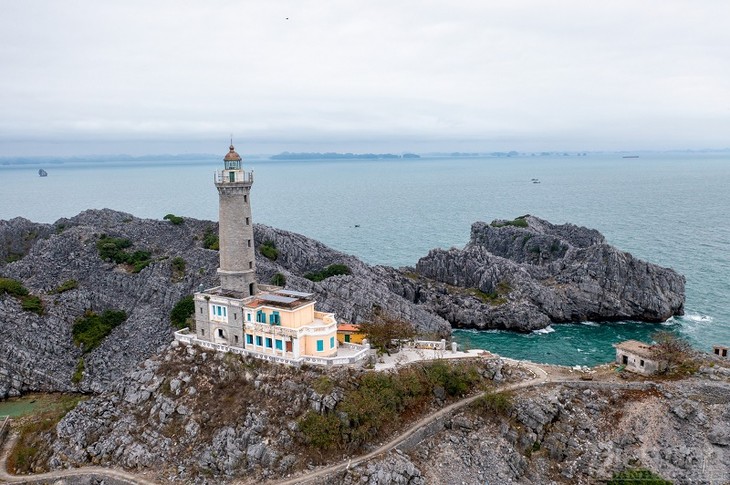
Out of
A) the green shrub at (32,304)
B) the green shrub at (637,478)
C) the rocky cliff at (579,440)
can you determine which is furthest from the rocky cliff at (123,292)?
the green shrub at (637,478)

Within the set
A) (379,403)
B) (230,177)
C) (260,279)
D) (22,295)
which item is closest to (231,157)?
(230,177)

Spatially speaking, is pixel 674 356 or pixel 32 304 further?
pixel 32 304

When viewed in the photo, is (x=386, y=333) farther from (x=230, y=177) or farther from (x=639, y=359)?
(x=639, y=359)

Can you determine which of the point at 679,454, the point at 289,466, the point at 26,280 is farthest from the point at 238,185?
the point at 26,280

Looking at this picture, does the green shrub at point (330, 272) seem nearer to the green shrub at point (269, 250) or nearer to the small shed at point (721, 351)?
the green shrub at point (269, 250)

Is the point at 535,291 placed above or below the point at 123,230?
below

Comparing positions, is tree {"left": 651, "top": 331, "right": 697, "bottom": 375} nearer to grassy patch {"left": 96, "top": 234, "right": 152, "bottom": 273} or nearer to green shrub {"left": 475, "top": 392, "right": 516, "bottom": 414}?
green shrub {"left": 475, "top": 392, "right": 516, "bottom": 414}

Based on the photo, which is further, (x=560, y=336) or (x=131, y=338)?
(x=560, y=336)

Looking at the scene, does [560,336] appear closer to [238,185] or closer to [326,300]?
[326,300]
